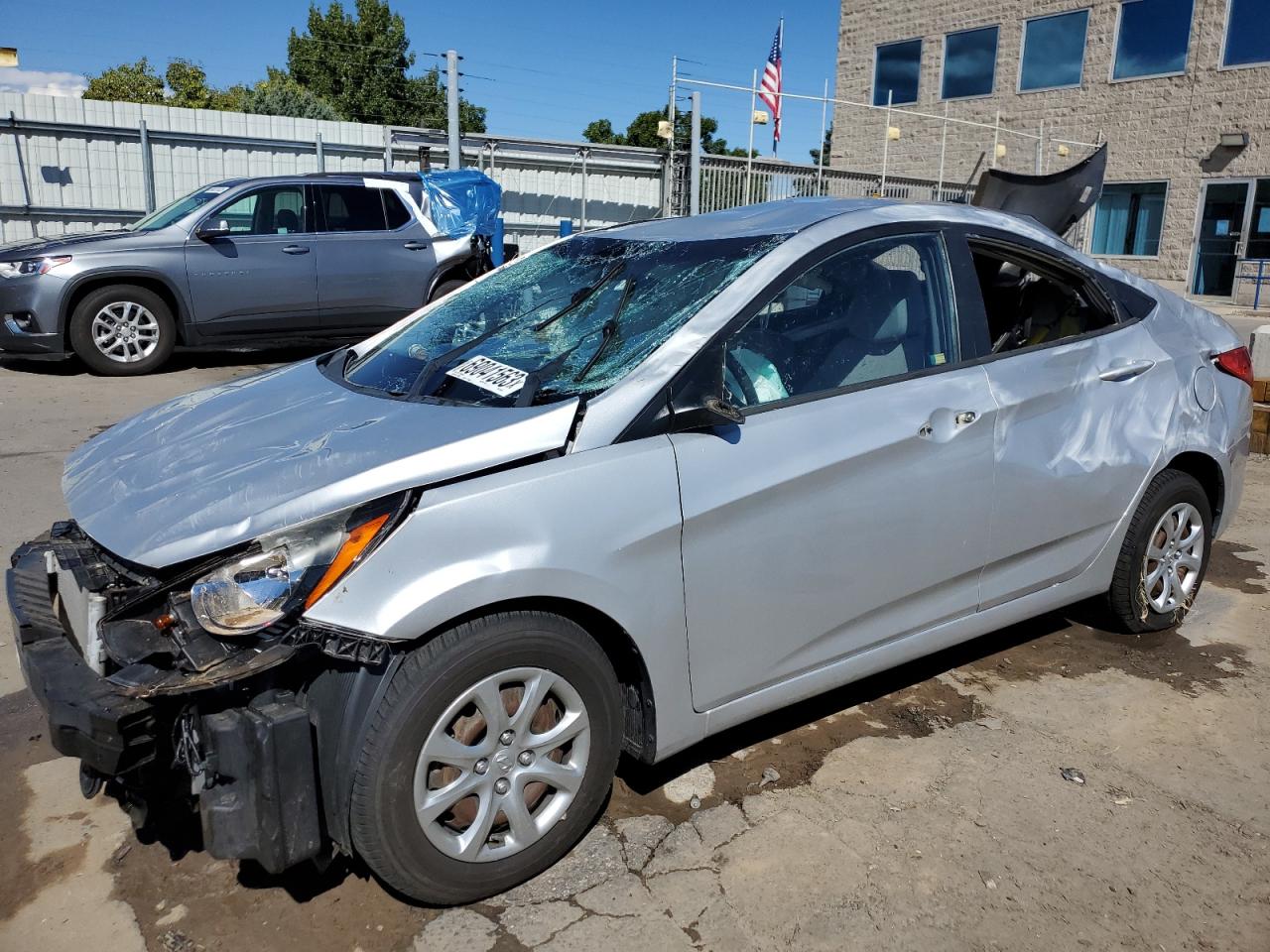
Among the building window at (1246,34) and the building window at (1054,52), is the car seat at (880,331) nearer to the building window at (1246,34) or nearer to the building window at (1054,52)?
the building window at (1246,34)

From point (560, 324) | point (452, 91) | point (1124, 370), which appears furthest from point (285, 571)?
point (452, 91)

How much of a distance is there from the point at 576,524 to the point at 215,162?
605 inches

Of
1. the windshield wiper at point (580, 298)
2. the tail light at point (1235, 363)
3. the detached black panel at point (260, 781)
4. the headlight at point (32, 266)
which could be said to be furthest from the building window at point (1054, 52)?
the detached black panel at point (260, 781)

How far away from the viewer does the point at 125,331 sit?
927cm

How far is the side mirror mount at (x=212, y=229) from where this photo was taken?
938cm

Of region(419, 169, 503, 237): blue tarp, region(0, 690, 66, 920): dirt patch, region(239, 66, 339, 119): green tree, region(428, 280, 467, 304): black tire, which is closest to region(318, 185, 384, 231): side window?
region(419, 169, 503, 237): blue tarp

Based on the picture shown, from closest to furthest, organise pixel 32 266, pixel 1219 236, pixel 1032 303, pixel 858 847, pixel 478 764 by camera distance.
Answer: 1. pixel 478 764
2. pixel 858 847
3. pixel 1032 303
4. pixel 32 266
5. pixel 1219 236

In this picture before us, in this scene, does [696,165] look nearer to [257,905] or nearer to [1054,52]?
[1054,52]

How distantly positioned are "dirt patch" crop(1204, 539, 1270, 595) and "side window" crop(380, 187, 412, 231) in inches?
323

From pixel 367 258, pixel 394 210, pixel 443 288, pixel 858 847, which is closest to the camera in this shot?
pixel 858 847

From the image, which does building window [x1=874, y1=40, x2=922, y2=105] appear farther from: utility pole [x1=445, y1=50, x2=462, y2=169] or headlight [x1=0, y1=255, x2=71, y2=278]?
headlight [x1=0, y1=255, x2=71, y2=278]

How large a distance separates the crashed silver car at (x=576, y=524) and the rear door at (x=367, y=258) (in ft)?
22.7

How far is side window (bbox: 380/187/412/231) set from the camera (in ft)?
34.6

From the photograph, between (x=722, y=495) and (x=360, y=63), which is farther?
(x=360, y=63)
